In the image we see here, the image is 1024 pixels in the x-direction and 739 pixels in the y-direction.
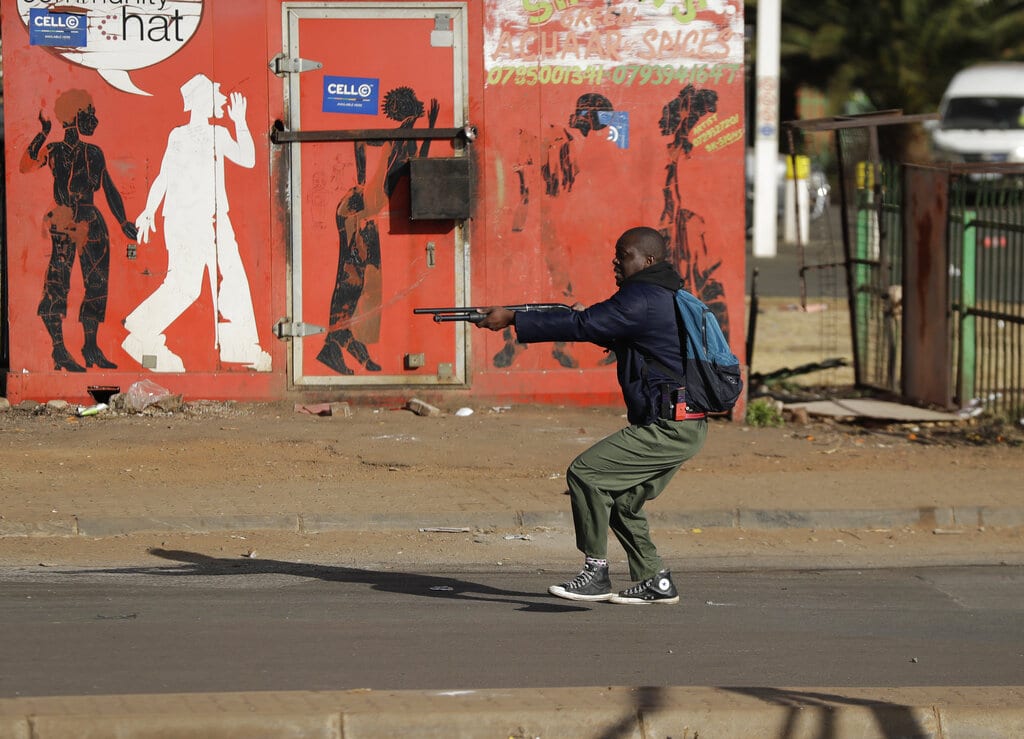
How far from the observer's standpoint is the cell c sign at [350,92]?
36.9ft

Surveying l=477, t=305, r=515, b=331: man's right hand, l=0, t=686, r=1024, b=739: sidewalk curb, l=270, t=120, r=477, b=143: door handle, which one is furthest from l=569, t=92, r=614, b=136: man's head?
l=0, t=686, r=1024, b=739: sidewalk curb

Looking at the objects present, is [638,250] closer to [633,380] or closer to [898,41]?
[633,380]

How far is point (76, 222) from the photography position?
11.4m

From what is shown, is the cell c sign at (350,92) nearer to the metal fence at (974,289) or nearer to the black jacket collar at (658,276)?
the metal fence at (974,289)

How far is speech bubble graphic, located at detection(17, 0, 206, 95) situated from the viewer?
11.2 m

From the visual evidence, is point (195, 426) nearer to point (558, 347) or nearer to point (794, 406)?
point (558, 347)

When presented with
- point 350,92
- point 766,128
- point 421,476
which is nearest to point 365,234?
point 350,92

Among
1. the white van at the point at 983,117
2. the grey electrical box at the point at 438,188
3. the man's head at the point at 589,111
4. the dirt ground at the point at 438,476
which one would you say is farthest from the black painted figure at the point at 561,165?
the white van at the point at 983,117

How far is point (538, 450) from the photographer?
406 inches

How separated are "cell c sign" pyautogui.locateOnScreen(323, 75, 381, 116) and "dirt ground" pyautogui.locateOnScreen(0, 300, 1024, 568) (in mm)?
2300

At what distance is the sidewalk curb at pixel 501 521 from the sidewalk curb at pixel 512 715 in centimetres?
325

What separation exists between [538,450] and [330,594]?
352 centimetres

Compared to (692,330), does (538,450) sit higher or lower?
lower

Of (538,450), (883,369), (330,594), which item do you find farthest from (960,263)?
(330,594)
